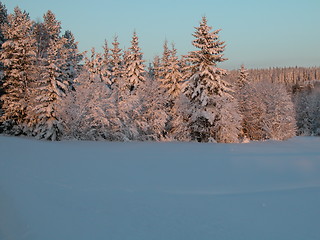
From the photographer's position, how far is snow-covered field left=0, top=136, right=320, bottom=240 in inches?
205

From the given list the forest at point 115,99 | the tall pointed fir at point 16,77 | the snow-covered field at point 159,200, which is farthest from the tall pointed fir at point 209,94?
the tall pointed fir at point 16,77

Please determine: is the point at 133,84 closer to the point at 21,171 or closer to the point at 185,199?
the point at 21,171

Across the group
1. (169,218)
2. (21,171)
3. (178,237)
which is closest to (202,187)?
(169,218)

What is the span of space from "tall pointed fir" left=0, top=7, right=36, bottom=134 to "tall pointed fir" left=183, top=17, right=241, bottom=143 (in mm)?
16628

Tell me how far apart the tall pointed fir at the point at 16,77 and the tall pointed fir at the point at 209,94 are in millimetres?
16628

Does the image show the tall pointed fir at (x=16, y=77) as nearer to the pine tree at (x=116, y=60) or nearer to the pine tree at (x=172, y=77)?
the pine tree at (x=116, y=60)

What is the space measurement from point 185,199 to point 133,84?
87.7 ft

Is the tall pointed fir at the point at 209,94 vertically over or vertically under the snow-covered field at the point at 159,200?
over

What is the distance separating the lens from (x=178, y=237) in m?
5.02

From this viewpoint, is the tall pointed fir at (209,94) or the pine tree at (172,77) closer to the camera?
the tall pointed fir at (209,94)

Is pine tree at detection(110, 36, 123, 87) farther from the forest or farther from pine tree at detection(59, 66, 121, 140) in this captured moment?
pine tree at detection(59, 66, 121, 140)

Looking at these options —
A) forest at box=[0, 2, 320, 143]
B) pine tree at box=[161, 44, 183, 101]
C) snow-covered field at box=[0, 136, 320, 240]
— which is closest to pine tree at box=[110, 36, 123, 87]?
forest at box=[0, 2, 320, 143]

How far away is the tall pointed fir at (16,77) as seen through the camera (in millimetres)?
25812

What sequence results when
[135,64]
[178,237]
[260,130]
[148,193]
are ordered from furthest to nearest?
[260,130], [135,64], [148,193], [178,237]
